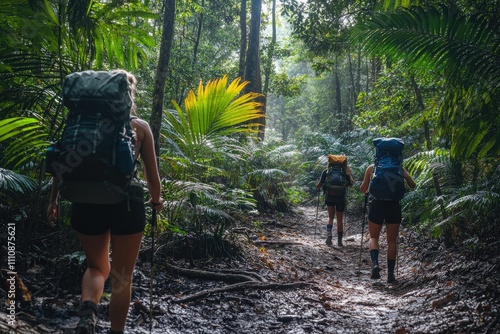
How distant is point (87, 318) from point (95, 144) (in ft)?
3.16

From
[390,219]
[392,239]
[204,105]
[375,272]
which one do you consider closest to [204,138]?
[204,105]

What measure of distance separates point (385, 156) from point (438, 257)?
163cm

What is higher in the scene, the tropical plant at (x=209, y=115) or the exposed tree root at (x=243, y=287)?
the tropical plant at (x=209, y=115)

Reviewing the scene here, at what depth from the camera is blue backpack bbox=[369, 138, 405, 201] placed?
17.1 feet

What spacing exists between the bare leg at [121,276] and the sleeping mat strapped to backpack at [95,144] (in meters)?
0.33

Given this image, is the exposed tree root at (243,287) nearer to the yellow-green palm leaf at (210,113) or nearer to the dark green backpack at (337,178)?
the yellow-green palm leaf at (210,113)

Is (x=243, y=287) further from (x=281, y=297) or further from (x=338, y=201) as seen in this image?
(x=338, y=201)

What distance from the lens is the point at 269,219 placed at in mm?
9641

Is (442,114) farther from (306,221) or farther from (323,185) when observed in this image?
(306,221)

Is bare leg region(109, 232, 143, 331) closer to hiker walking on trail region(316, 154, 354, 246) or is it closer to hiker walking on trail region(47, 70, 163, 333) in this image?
hiker walking on trail region(47, 70, 163, 333)

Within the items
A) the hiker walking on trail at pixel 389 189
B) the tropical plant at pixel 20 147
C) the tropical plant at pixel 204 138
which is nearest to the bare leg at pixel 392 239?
the hiker walking on trail at pixel 389 189

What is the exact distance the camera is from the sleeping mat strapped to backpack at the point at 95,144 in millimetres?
2166

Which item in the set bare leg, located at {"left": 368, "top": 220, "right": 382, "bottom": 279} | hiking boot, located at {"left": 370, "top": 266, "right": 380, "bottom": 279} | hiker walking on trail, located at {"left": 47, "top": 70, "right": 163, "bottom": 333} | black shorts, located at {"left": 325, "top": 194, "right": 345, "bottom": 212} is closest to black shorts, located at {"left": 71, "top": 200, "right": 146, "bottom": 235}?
hiker walking on trail, located at {"left": 47, "top": 70, "right": 163, "bottom": 333}

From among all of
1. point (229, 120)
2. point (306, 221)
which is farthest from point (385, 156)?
point (306, 221)
